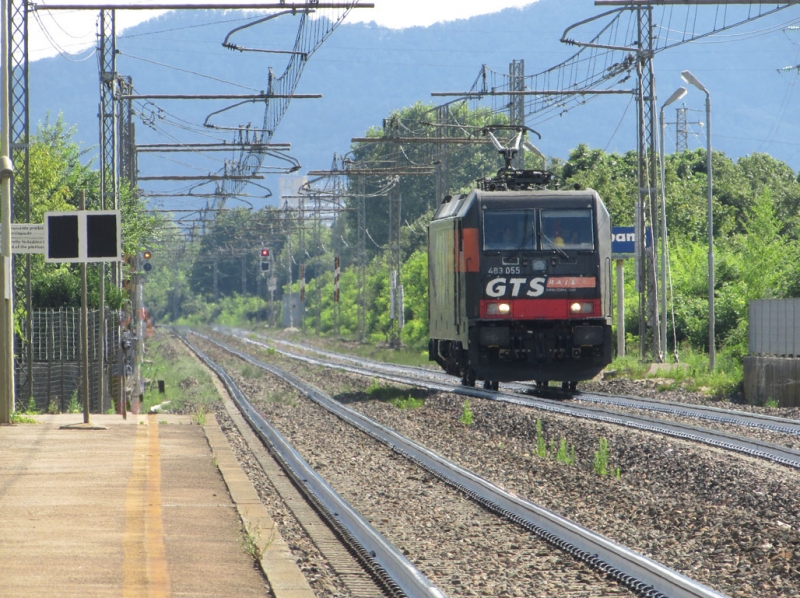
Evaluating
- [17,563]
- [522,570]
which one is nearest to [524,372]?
[522,570]

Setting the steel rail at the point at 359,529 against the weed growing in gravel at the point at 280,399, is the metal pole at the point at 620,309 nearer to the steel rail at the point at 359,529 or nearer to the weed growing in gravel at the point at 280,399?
the weed growing in gravel at the point at 280,399

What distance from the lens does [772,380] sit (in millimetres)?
21203

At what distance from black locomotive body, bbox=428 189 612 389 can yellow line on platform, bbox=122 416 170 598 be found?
29.4 ft

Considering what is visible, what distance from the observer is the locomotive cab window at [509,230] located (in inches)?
816

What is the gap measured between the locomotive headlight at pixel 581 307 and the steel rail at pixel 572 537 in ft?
20.9

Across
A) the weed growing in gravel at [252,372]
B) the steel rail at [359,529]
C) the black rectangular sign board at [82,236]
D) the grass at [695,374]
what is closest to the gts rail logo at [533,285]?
the grass at [695,374]

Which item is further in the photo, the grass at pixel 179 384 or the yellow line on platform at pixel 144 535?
the grass at pixel 179 384

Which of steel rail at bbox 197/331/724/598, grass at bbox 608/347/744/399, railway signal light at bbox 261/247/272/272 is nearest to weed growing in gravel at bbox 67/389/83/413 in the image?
steel rail at bbox 197/331/724/598

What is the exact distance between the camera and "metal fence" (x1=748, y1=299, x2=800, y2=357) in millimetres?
21844

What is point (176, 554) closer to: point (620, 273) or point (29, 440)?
point (29, 440)

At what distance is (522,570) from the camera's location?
791cm

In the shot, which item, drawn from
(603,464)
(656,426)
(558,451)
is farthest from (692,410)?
(603,464)

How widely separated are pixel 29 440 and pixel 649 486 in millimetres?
7358

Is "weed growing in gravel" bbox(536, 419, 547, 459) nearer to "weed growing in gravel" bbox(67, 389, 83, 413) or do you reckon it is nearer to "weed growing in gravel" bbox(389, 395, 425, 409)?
"weed growing in gravel" bbox(389, 395, 425, 409)
